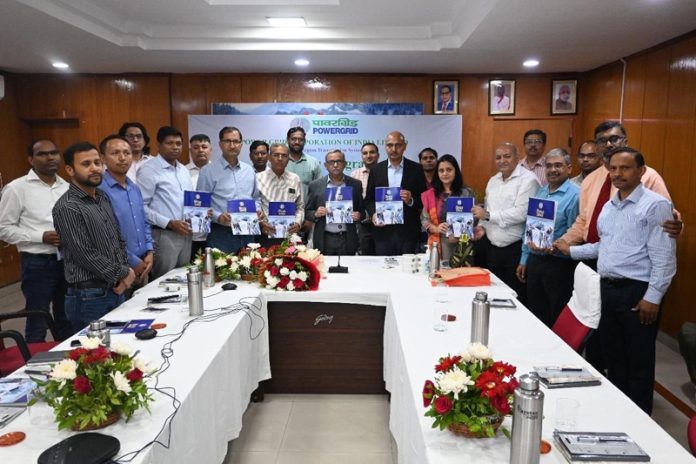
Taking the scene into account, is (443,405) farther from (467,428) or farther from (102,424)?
(102,424)

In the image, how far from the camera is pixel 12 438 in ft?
4.91

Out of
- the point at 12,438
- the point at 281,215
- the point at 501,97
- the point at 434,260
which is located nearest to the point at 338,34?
the point at 281,215

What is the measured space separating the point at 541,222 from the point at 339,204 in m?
1.66

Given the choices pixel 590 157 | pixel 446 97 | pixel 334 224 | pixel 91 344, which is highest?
pixel 446 97

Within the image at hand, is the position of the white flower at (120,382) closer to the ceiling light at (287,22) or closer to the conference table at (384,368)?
the conference table at (384,368)

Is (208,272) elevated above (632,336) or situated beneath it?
elevated above

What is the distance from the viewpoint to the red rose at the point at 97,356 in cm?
157

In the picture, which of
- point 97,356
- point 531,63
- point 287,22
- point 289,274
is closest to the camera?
point 97,356

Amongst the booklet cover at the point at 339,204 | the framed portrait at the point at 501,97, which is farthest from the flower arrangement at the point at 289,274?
the framed portrait at the point at 501,97

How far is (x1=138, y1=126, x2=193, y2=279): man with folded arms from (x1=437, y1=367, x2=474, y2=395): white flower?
9.78 feet

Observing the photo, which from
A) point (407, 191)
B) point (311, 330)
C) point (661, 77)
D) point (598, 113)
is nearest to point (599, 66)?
point (598, 113)

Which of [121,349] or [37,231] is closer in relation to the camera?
[121,349]

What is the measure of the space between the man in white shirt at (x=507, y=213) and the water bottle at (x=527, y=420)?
285 cm

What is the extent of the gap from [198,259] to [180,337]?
1.17 meters
